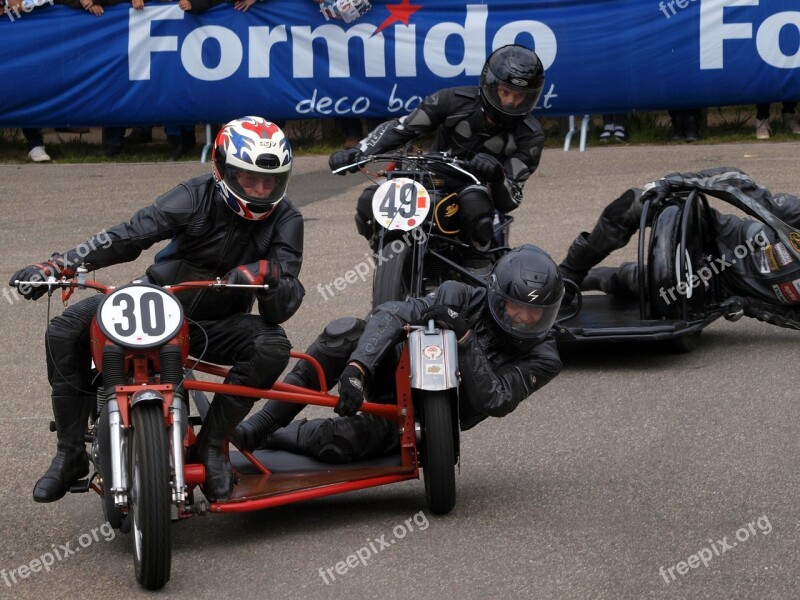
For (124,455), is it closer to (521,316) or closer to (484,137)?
(521,316)

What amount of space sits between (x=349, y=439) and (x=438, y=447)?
1.70ft

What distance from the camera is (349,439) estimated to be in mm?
5609

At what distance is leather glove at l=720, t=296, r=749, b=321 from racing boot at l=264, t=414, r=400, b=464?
2.99 metres

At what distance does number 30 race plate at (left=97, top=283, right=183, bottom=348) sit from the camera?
467 cm

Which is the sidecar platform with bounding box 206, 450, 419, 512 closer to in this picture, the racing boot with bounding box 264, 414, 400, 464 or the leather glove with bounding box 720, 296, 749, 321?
the racing boot with bounding box 264, 414, 400, 464

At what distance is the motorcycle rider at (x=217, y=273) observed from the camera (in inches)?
199

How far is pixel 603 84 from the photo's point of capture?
14.4 m

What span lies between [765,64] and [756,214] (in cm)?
680

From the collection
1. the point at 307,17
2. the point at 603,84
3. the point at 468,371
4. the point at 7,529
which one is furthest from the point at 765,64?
the point at 7,529

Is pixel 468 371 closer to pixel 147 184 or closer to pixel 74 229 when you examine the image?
pixel 74 229

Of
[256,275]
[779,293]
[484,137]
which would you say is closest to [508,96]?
[484,137]

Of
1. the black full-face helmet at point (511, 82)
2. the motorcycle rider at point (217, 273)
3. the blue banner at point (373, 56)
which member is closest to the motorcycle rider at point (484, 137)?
the black full-face helmet at point (511, 82)

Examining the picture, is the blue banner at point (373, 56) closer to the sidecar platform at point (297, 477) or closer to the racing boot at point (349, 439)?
the racing boot at point (349, 439)

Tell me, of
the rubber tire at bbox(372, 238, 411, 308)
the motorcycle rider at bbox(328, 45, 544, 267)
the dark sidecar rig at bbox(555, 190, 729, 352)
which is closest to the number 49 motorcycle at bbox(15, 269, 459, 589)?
the rubber tire at bbox(372, 238, 411, 308)
